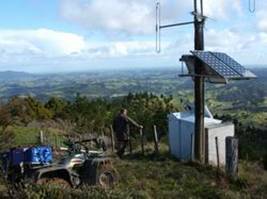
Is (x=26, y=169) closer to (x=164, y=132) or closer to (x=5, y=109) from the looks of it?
(x=5, y=109)

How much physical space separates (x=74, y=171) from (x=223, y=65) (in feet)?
20.1

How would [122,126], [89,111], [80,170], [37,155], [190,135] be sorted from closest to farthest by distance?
[37,155] → [80,170] → [190,135] → [122,126] → [89,111]

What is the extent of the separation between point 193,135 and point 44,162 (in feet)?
20.8

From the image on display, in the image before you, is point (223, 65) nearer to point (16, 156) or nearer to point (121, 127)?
point (121, 127)

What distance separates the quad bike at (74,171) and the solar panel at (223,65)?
4.53 meters

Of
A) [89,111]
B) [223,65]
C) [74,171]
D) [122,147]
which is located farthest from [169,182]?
[89,111]

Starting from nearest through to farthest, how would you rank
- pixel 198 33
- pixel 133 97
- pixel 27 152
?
pixel 27 152, pixel 198 33, pixel 133 97

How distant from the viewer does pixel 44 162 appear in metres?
11.3

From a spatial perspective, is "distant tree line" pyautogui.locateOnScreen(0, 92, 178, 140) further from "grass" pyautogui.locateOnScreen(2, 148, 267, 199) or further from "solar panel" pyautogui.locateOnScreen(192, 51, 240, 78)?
"solar panel" pyautogui.locateOnScreen(192, 51, 240, 78)

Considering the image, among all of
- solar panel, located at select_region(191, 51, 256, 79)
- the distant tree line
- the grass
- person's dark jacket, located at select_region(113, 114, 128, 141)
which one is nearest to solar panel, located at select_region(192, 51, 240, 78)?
solar panel, located at select_region(191, 51, 256, 79)

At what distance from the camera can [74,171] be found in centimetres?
1155

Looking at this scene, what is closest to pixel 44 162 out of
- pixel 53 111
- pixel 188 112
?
pixel 188 112

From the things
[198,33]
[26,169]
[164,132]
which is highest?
[198,33]

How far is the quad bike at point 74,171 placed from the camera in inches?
437
